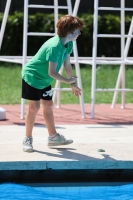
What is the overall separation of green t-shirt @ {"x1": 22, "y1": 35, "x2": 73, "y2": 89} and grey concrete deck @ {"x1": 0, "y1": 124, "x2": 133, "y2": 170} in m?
0.66

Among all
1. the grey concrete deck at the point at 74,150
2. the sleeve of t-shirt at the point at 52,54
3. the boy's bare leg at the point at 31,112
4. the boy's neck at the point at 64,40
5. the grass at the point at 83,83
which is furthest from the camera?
the grass at the point at 83,83

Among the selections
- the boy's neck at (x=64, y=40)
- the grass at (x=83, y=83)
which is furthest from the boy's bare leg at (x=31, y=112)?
the grass at (x=83, y=83)

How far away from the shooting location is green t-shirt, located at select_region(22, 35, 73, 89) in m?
5.37

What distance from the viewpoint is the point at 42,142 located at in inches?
238

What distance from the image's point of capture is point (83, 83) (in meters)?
12.1

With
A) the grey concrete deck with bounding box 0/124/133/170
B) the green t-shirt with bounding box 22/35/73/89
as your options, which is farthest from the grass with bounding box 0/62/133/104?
the green t-shirt with bounding box 22/35/73/89

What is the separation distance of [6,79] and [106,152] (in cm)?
698

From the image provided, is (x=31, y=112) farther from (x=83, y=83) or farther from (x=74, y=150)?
(x=83, y=83)

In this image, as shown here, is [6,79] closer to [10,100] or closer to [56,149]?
[10,100]

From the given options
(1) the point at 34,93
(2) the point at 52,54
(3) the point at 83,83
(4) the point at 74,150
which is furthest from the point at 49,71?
(3) the point at 83,83

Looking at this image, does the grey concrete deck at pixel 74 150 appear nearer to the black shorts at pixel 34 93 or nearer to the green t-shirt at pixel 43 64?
the black shorts at pixel 34 93

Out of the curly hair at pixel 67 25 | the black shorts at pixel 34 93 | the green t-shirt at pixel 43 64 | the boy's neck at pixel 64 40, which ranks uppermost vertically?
the curly hair at pixel 67 25

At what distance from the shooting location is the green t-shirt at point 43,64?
5.37 m

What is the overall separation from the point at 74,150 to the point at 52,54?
996 millimetres
